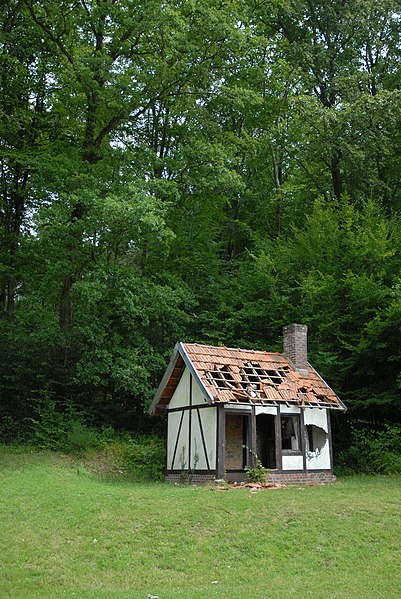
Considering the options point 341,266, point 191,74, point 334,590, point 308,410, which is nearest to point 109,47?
point 191,74

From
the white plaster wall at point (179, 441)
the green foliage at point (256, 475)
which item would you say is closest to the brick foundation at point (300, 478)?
the green foliage at point (256, 475)

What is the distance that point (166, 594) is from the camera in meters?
7.88

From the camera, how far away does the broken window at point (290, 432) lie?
17000 millimetres

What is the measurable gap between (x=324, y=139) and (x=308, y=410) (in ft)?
45.5

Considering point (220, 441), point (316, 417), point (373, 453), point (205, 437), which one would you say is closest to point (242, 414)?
point (220, 441)

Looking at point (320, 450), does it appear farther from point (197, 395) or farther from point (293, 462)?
point (197, 395)

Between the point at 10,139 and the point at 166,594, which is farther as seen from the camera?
the point at 10,139

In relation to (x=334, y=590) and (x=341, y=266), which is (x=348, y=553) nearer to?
(x=334, y=590)

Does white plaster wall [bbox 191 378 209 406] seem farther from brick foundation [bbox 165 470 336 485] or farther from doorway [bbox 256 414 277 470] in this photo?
doorway [bbox 256 414 277 470]

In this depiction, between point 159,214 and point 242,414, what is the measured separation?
799cm

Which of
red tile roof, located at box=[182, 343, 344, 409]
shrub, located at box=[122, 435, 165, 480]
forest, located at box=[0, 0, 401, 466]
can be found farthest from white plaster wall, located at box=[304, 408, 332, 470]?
shrub, located at box=[122, 435, 165, 480]

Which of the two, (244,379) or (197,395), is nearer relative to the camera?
(197,395)

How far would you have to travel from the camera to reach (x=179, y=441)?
1722cm

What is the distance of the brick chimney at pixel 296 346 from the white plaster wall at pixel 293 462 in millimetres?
3092
